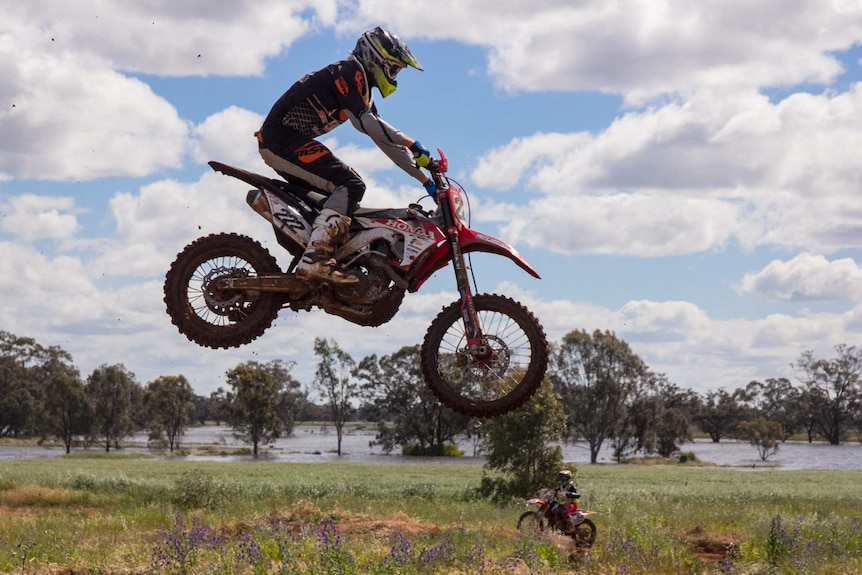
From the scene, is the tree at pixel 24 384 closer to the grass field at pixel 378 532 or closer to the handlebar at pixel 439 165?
the grass field at pixel 378 532

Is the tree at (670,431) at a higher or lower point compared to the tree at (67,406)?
lower

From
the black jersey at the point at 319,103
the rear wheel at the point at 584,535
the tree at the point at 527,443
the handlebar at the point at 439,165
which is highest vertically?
the black jersey at the point at 319,103

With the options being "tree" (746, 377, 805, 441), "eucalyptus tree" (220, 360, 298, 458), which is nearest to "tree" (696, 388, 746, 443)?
"tree" (746, 377, 805, 441)

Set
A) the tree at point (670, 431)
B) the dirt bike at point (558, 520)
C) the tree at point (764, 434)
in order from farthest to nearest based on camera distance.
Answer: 1. the tree at point (670, 431)
2. the tree at point (764, 434)
3. the dirt bike at point (558, 520)

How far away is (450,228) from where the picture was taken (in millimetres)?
9023

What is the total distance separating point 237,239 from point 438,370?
2.48 meters

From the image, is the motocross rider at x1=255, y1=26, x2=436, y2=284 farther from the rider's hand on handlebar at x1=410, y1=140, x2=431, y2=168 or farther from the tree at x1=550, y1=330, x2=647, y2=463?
the tree at x1=550, y1=330, x2=647, y2=463

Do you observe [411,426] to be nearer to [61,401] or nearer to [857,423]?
[61,401]

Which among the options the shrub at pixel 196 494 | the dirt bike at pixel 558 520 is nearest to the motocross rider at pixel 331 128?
the dirt bike at pixel 558 520

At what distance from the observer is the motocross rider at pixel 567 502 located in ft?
69.6

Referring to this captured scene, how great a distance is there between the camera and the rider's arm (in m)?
8.48

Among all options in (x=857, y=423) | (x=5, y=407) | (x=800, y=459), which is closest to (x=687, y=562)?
(x=800, y=459)

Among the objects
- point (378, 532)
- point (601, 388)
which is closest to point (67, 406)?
point (601, 388)

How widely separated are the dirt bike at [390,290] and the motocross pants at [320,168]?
9.6 inches
